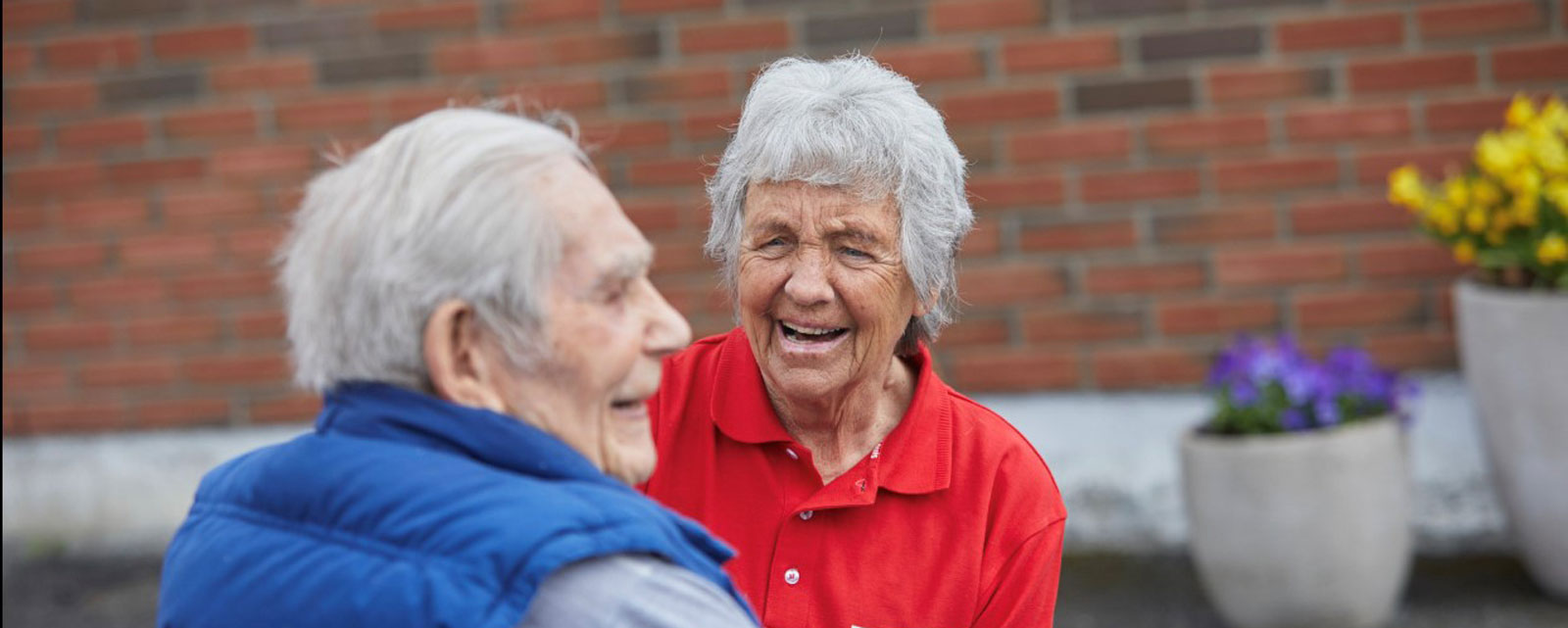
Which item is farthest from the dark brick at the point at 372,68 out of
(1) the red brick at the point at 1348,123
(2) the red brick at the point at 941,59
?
(1) the red brick at the point at 1348,123

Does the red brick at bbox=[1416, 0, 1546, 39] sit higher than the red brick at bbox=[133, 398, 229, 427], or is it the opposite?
the red brick at bbox=[1416, 0, 1546, 39]

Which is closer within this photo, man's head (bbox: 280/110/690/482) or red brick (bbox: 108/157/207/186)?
man's head (bbox: 280/110/690/482)

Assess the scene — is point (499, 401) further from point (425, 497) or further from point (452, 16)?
point (452, 16)

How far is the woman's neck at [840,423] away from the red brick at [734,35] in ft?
8.03

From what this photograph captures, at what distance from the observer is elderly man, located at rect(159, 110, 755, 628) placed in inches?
58.7

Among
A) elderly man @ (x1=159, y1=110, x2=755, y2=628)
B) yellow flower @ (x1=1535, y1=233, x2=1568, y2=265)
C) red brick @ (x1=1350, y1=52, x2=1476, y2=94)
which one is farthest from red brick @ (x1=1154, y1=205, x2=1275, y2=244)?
elderly man @ (x1=159, y1=110, x2=755, y2=628)

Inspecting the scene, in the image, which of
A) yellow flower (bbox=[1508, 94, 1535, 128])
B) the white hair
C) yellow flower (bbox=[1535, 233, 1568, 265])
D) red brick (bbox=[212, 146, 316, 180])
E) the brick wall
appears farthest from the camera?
red brick (bbox=[212, 146, 316, 180])

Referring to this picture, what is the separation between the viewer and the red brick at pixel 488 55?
508 centimetres

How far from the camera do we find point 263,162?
5262 millimetres

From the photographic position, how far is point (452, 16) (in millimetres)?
5090

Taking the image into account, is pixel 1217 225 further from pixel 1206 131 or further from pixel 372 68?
pixel 372 68

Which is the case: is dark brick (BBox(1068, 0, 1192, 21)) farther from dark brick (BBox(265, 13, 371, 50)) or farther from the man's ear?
the man's ear

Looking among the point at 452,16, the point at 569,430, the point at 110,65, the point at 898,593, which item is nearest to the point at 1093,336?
the point at 452,16

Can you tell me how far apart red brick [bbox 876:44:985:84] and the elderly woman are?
90.3 inches
